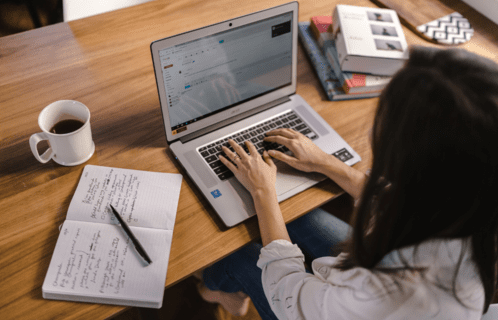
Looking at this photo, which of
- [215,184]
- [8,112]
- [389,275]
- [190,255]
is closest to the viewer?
[389,275]

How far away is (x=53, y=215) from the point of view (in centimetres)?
82

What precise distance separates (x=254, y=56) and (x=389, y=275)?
2.01 feet

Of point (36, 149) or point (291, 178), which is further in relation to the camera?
point (291, 178)

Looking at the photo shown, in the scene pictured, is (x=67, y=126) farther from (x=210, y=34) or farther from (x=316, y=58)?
(x=316, y=58)

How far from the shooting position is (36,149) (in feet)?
2.70

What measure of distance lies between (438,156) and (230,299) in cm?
A: 91

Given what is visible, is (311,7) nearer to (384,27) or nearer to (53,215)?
(384,27)

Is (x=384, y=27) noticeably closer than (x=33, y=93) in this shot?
No

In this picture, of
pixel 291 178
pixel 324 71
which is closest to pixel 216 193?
pixel 291 178

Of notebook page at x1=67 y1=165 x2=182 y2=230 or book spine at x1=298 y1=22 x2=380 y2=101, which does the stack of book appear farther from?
notebook page at x1=67 y1=165 x2=182 y2=230

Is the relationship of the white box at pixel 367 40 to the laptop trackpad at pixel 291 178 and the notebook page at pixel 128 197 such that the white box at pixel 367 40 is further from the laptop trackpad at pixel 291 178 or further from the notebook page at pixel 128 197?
the notebook page at pixel 128 197

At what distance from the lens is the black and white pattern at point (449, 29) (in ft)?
4.33

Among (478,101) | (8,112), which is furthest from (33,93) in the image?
(478,101)

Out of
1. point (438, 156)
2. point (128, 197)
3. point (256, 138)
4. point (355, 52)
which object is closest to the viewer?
point (438, 156)
